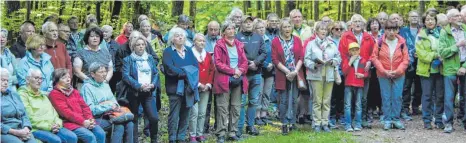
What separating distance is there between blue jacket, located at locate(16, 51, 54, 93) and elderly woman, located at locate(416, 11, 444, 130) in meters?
6.35

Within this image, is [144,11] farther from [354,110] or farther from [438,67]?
[438,67]

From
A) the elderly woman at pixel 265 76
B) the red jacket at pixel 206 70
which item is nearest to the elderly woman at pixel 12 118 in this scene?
the red jacket at pixel 206 70

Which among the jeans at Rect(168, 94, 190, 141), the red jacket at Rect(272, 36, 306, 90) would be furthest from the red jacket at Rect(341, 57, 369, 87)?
the jeans at Rect(168, 94, 190, 141)

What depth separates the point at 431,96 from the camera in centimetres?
1152

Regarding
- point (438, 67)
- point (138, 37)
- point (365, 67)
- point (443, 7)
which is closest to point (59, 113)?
point (138, 37)

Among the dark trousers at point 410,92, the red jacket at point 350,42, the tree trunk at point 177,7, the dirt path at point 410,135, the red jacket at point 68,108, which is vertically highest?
the tree trunk at point 177,7

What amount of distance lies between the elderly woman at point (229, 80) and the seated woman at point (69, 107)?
106 inches

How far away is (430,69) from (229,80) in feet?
11.8

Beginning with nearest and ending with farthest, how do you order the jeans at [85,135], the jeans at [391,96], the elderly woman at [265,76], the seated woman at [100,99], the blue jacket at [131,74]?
the jeans at [85,135] → the seated woman at [100,99] → the blue jacket at [131,74] → the jeans at [391,96] → the elderly woman at [265,76]

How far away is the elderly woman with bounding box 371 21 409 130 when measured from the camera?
37.1ft

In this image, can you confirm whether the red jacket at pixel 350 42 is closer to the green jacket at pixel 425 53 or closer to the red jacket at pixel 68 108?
the green jacket at pixel 425 53

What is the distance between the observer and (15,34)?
14.6 m

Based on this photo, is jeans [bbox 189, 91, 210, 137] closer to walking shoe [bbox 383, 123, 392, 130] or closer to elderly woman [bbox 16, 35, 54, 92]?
elderly woman [bbox 16, 35, 54, 92]

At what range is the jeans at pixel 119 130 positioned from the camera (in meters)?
8.75
